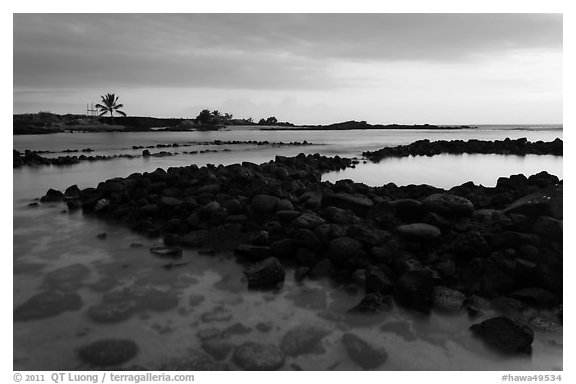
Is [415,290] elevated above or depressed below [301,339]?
above

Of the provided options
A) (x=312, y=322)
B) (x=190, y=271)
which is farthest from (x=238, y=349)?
(x=190, y=271)

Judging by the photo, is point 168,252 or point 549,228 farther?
point 168,252

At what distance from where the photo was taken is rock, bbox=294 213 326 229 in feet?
20.1

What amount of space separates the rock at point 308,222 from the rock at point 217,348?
2.76 m

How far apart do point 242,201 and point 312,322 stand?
422 cm

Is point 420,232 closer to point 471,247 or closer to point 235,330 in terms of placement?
point 471,247

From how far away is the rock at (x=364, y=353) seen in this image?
339 cm

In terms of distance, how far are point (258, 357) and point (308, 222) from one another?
9.86 ft

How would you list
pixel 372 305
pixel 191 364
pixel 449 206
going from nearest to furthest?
pixel 191 364
pixel 372 305
pixel 449 206

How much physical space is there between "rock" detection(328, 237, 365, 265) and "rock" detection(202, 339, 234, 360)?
6.93 feet

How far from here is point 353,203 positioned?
726 centimetres

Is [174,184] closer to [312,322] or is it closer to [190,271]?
[190,271]

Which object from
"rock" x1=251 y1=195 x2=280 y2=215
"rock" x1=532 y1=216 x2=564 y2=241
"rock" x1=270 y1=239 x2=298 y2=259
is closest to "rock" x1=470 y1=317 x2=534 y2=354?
"rock" x1=532 y1=216 x2=564 y2=241

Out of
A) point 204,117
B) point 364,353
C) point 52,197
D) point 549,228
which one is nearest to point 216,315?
point 364,353
